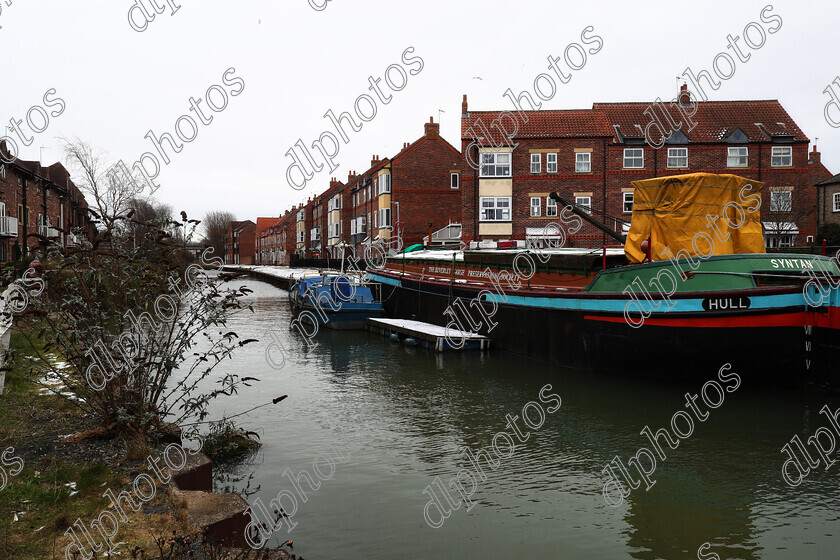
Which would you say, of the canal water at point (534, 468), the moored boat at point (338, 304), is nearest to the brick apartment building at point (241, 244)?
the moored boat at point (338, 304)

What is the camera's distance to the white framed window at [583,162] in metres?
39.4

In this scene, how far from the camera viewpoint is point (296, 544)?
673 cm

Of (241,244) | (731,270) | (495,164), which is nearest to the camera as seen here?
→ (731,270)

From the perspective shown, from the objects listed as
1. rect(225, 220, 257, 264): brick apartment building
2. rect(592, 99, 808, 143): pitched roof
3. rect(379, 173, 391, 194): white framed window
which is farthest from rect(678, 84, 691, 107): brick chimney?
rect(225, 220, 257, 264): brick apartment building

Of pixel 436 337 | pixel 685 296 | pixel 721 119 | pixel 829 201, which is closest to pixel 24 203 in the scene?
pixel 436 337

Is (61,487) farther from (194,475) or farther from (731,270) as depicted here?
(731,270)

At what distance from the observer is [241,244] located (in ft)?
496

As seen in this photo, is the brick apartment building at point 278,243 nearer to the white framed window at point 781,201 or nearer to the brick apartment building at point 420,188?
the brick apartment building at point 420,188

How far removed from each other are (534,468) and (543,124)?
1349 inches

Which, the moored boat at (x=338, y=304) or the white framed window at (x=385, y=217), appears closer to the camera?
the moored boat at (x=338, y=304)

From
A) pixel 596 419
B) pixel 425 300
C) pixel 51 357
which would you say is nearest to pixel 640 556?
pixel 596 419

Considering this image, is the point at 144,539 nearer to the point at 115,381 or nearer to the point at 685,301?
the point at 115,381

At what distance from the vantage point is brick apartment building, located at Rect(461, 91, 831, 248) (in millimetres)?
38656

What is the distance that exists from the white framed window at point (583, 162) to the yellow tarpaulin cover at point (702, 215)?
24.3m
